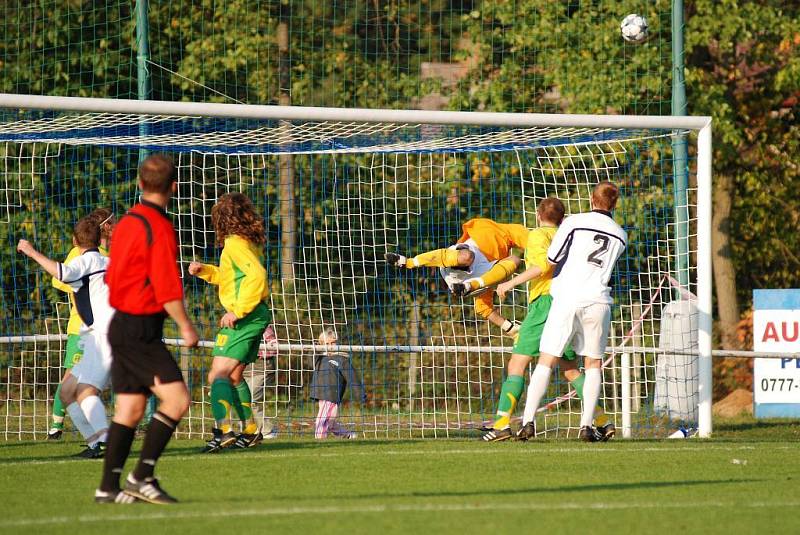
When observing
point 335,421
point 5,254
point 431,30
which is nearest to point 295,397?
point 335,421

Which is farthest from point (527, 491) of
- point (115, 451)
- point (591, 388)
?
point (591, 388)

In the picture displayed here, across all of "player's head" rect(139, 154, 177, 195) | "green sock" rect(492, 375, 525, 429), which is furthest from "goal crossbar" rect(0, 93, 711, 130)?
"player's head" rect(139, 154, 177, 195)

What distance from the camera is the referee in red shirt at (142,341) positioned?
6641mm

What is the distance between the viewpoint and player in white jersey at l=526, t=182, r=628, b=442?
10023mm

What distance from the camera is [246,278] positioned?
9625mm

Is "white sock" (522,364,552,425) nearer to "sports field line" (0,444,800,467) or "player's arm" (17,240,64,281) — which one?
"sports field line" (0,444,800,467)

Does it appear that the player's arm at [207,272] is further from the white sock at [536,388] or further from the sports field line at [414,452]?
the white sock at [536,388]

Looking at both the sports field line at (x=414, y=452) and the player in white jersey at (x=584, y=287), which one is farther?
the player in white jersey at (x=584, y=287)

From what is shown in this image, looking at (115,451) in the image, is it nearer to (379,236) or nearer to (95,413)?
(95,413)

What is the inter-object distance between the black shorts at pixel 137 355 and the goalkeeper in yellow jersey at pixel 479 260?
13.5ft

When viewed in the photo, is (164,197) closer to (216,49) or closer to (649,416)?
(649,416)

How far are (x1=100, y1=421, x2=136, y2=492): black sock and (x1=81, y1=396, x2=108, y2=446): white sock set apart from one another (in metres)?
2.73

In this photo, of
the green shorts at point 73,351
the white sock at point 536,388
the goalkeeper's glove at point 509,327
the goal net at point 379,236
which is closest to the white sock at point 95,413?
the green shorts at point 73,351

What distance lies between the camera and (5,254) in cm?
1614
